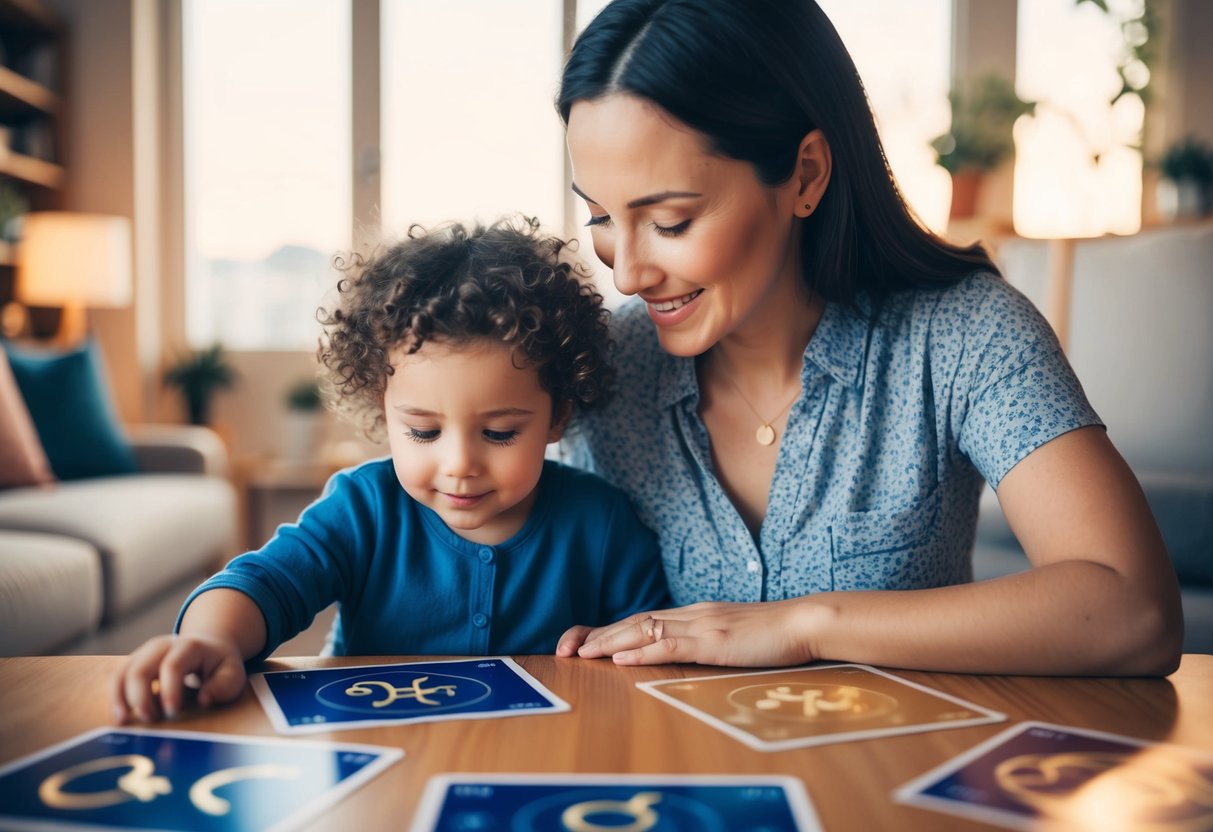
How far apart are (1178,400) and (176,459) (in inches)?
128

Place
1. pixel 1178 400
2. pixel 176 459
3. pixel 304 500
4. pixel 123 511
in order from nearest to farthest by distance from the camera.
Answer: pixel 1178 400 < pixel 123 511 < pixel 176 459 < pixel 304 500

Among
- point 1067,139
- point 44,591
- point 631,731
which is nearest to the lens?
point 631,731

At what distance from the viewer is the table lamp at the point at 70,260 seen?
13.8ft

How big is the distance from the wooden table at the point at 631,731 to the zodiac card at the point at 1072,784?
18mm

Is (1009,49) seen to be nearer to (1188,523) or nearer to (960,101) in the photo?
(960,101)

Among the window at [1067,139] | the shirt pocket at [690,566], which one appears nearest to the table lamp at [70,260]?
the shirt pocket at [690,566]

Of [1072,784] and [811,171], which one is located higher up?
[811,171]

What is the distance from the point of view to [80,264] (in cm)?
422

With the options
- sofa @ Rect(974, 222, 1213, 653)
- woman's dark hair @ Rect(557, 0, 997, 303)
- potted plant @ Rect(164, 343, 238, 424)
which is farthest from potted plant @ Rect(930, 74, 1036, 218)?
potted plant @ Rect(164, 343, 238, 424)

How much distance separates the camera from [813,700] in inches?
31.8

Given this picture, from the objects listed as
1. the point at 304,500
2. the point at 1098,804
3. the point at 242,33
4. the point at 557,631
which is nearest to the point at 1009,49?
the point at 242,33

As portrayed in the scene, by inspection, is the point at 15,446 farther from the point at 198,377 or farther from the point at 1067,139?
the point at 1067,139

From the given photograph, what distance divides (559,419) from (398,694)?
533 mm

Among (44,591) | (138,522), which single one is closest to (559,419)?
(44,591)
